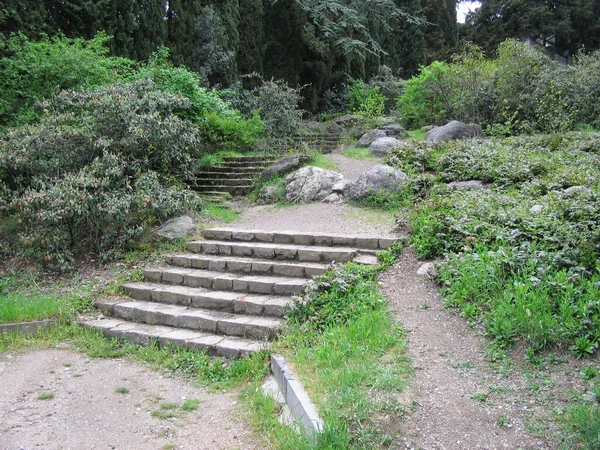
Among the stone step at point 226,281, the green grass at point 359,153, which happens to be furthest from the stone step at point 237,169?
the stone step at point 226,281

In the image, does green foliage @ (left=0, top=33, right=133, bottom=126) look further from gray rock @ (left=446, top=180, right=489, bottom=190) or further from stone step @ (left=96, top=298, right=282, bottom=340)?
gray rock @ (left=446, top=180, right=489, bottom=190)

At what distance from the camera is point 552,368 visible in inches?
128

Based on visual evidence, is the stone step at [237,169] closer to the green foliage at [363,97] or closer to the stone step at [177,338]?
the stone step at [177,338]

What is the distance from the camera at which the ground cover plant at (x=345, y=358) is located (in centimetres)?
290

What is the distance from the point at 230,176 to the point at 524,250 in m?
7.80

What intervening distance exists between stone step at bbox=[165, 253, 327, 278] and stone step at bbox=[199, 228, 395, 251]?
1.72ft

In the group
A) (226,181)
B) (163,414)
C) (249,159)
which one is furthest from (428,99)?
(163,414)

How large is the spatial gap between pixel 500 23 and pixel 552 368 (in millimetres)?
28822

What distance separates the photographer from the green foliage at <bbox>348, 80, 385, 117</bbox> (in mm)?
18422

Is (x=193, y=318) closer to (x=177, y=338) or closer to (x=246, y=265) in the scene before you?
(x=177, y=338)

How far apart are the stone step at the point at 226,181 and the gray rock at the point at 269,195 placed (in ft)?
3.06

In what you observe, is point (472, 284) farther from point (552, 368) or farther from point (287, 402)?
point (287, 402)

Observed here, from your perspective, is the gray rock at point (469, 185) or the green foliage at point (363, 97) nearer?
the gray rock at point (469, 185)

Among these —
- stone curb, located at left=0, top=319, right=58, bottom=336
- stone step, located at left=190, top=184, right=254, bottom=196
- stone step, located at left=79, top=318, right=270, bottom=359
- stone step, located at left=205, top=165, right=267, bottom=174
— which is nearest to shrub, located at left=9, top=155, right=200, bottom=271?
stone curb, located at left=0, top=319, right=58, bottom=336
